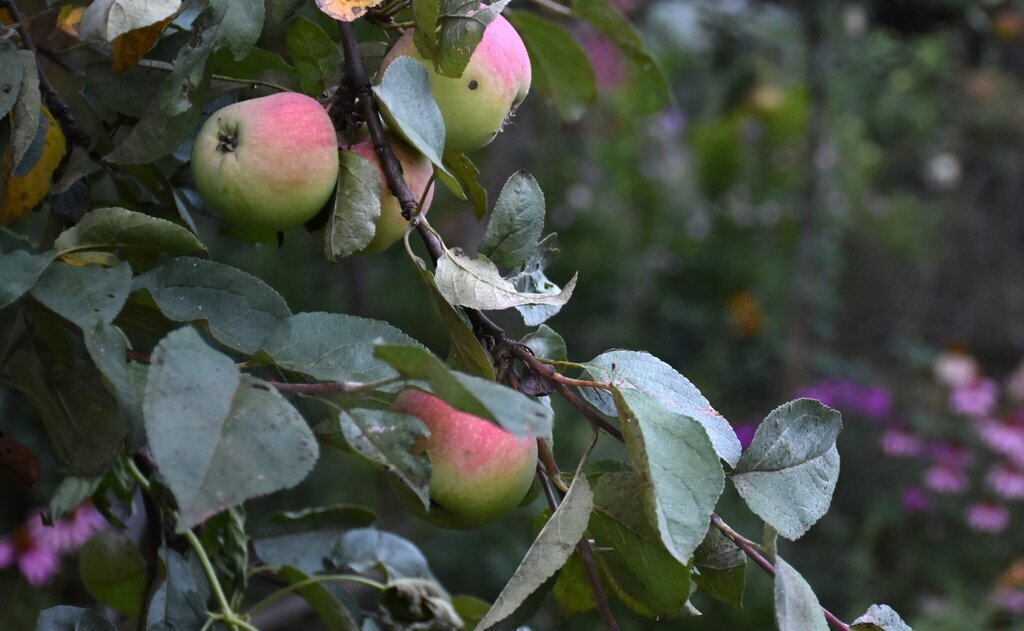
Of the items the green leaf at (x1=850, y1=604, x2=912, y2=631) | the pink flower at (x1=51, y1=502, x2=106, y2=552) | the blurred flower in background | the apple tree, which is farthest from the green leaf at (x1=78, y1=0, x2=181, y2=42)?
the blurred flower in background

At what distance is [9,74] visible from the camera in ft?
1.28

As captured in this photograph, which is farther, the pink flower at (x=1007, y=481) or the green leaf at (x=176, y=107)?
the pink flower at (x=1007, y=481)

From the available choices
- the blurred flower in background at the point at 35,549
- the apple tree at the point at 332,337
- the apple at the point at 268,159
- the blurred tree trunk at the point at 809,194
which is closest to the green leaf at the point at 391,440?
the apple tree at the point at 332,337

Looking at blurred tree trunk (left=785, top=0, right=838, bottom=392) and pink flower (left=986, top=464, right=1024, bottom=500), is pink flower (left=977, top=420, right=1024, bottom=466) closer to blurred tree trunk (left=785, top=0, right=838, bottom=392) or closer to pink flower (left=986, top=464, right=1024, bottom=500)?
pink flower (left=986, top=464, right=1024, bottom=500)

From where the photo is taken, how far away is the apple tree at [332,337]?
33cm

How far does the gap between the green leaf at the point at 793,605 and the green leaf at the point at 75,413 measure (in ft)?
0.79

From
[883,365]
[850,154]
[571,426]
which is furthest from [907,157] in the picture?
[571,426]

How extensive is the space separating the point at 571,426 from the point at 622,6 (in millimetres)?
932

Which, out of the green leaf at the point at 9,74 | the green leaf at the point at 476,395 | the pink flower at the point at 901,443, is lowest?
the pink flower at the point at 901,443

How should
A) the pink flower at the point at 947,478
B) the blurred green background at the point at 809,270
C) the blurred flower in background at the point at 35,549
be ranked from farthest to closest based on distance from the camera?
the pink flower at the point at 947,478 < the blurred green background at the point at 809,270 < the blurred flower in background at the point at 35,549

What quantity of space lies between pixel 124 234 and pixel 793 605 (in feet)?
0.92

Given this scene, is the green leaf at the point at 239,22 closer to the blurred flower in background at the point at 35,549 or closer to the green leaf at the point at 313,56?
the green leaf at the point at 313,56

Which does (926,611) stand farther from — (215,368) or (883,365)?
(215,368)

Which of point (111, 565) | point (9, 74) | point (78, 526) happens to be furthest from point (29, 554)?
point (9, 74)
